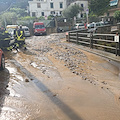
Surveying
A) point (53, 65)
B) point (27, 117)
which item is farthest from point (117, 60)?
point (27, 117)

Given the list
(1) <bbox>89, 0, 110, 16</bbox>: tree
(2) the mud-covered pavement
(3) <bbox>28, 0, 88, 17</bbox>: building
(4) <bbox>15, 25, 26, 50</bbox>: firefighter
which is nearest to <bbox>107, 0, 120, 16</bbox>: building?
(1) <bbox>89, 0, 110, 16</bbox>: tree

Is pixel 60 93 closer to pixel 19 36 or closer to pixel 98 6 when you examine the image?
pixel 19 36

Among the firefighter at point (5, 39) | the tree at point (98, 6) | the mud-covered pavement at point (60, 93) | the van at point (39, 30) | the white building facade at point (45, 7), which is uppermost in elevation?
the white building facade at point (45, 7)

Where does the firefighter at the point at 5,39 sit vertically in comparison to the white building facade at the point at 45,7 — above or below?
below

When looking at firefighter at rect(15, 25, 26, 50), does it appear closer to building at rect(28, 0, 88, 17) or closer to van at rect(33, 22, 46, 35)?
van at rect(33, 22, 46, 35)

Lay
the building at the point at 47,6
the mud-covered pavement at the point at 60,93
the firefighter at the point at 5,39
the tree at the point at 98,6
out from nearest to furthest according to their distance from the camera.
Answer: the mud-covered pavement at the point at 60,93 → the firefighter at the point at 5,39 → the tree at the point at 98,6 → the building at the point at 47,6

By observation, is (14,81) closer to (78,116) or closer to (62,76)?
(62,76)

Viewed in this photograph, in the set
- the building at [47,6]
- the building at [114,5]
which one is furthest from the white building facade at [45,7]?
the building at [114,5]

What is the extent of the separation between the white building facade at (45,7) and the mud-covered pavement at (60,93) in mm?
45980

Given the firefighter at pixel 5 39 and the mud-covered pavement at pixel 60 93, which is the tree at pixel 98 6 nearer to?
the firefighter at pixel 5 39

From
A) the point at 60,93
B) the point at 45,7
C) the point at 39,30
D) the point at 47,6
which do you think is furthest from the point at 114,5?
the point at 60,93

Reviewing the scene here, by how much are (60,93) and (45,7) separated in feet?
163

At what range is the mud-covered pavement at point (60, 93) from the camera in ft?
9.64

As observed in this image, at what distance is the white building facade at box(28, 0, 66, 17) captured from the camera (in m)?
47.8
